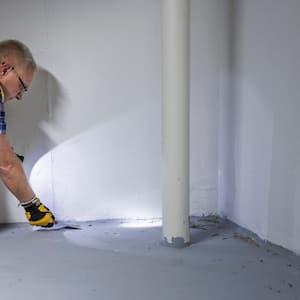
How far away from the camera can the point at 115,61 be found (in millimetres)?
2195

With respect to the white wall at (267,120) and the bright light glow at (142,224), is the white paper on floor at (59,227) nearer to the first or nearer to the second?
the bright light glow at (142,224)

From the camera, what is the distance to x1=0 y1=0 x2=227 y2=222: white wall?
2.15 metres

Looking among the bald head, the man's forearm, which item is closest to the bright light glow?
the man's forearm

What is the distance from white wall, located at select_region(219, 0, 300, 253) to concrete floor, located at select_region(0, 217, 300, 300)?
15cm

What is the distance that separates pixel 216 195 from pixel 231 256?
672 millimetres

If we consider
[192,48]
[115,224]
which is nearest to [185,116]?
[192,48]

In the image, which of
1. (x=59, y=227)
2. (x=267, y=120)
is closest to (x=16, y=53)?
(x=59, y=227)

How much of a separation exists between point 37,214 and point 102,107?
75 cm

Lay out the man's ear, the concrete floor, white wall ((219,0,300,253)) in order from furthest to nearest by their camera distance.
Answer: the man's ear
white wall ((219,0,300,253))
the concrete floor

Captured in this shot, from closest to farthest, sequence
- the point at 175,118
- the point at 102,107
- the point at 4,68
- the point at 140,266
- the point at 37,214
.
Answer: the point at 140,266 → the point at 175,118 → the point at 4,68 → the point at 37,214 → the point at 102,107

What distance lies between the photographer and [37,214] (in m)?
2.08

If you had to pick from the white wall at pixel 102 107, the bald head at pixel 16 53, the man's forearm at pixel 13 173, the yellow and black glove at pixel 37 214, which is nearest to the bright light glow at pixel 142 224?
the white wall at pixel 102 107

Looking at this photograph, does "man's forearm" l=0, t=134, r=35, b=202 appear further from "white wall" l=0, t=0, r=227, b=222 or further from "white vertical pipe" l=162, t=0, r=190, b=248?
"white vertical pipe" l=162, t=0, r=190, b=248

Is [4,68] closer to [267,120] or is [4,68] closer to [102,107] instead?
[102,107]
